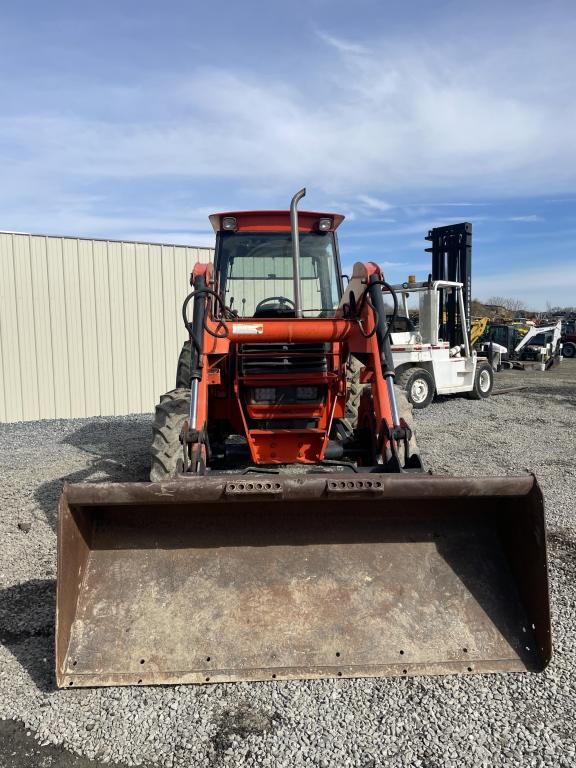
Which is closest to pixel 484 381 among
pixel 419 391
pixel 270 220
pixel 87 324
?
pixel 419 391

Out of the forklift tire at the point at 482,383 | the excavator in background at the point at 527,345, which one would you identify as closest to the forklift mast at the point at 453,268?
the forklift tire at the point at 482,383

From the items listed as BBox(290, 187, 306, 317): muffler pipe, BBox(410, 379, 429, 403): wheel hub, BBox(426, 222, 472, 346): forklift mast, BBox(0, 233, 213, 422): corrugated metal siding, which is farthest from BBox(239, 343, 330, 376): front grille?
BBox(426, 222, 472, 346): forklift mast

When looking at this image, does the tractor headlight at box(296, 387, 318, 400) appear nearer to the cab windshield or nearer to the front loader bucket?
the cab windshield

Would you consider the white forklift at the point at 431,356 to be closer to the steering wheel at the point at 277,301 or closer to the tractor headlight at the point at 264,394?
the steering wheel at the point at 277,301

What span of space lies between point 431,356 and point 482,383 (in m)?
2.13

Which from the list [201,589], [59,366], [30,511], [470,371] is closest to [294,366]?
[201,589]

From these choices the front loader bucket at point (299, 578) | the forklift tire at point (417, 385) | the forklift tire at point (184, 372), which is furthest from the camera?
the forklift tire at point (417, 385)

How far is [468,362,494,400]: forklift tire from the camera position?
1305 centimetres

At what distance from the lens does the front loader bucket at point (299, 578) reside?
285 centimetres

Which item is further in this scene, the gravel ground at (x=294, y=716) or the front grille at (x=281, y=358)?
the front grille at (x=281, y=358)

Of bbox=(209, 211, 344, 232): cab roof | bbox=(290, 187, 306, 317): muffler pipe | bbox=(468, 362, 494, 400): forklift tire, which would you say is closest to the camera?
bbox=(290, 187, 306, 317): muffler pipe

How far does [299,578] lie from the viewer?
3.12 metres

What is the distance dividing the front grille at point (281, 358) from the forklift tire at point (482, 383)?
8.85m

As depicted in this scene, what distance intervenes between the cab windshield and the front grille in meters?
0.67
